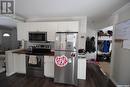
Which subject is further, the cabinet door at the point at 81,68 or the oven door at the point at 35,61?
the oven door at the point at 35,61

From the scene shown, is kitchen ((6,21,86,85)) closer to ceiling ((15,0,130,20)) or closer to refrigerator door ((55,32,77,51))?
refrigerator door ((55,32,77,51))

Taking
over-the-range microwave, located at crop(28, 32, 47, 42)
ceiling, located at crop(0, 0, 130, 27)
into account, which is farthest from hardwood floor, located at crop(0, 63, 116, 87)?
ceiling, located at crop(0, 0, 130, 27)

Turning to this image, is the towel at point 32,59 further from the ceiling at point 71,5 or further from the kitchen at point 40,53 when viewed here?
the ceiling at point 71,5

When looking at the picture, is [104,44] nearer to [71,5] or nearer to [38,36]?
[38,36]

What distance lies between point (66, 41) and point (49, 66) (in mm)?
1200

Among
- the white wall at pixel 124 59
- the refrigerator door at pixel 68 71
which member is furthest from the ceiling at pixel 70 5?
the refrigerator door at pixel 68 71

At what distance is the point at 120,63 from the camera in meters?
2.83

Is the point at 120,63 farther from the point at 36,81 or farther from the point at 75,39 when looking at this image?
the point at 36,81

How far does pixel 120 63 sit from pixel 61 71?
5.84 ft

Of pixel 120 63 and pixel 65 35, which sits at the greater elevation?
pixel 65 35

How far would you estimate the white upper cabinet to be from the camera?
11.1ft

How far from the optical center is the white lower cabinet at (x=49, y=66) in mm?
3498

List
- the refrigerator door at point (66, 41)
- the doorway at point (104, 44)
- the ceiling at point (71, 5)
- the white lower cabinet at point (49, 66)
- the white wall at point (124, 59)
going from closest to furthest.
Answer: the ceiling at point (71, 5) → the white wall at point (124, 59) → the refrigerator door at point (66, 41) → the white lower cabinet at point (49, 66) → the doorway at point (104, 44)

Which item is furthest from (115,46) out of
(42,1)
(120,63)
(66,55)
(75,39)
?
(42,1)
